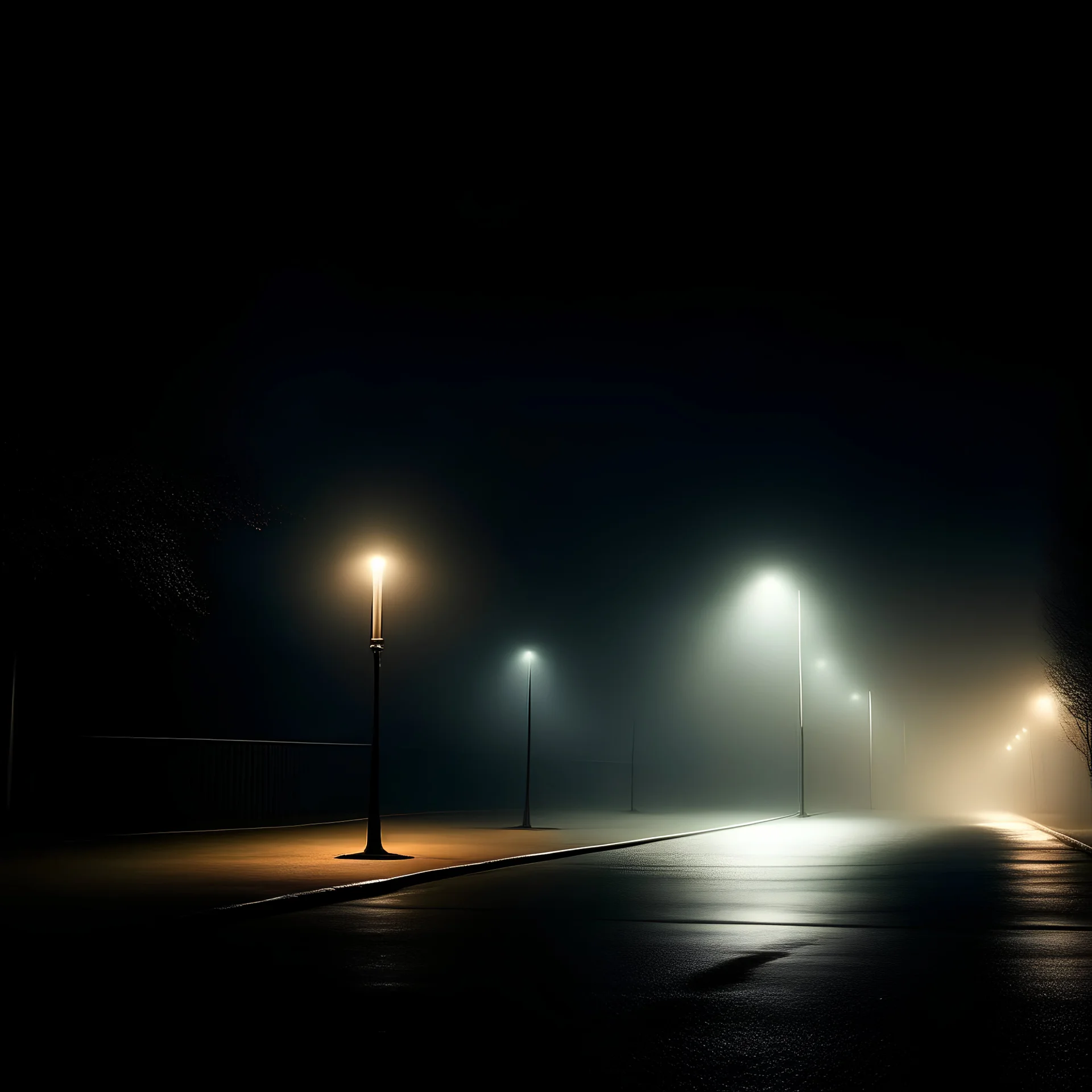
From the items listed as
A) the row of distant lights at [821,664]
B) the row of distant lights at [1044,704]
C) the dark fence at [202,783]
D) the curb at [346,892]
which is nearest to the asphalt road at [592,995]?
the curb at [346,892]

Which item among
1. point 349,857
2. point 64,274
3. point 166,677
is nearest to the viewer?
point 64,274

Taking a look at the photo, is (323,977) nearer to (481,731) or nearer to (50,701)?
(50,701)

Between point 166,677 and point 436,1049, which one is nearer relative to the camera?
point 436,1049

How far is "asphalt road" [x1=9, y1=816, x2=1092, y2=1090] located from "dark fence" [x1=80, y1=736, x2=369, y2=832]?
15.6 metres

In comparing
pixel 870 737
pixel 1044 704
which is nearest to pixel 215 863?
pixel 870 737

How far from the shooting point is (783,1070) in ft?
23.9

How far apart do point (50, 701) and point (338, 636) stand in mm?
16902

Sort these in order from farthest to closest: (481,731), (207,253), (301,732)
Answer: (481,731) → (301,732) → (207,253)

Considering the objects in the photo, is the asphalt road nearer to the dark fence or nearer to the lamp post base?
the lamp post base

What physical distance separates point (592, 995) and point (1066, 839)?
2934 centimetres

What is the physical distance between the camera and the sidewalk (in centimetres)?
1455

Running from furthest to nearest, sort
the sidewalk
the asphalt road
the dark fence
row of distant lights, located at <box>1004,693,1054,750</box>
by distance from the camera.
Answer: row of distant lights, located at <box>1004,693,1054,750</box> → the dark fence → the sidewalk → the asphalt road

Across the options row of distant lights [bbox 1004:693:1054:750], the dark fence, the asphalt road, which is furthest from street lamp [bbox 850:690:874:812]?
the asphalt road

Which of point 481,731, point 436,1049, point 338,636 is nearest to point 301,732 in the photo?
point 338,636
